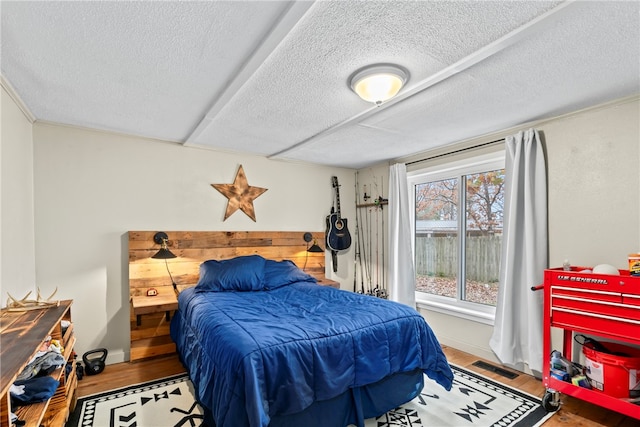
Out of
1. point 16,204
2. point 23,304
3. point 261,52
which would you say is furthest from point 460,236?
point 16,204

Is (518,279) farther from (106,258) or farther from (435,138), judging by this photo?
(106,258)

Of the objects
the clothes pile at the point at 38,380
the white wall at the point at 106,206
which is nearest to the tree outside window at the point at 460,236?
the white wall at the point at 106,206

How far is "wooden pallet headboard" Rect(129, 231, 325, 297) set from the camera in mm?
3217

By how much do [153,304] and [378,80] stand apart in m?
2.63

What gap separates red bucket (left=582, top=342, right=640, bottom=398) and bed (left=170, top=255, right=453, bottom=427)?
927 millimetres

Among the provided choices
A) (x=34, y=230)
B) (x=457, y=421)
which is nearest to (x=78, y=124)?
(x=34, y=230)

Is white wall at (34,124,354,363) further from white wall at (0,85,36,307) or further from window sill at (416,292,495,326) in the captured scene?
window sill at (416,292,495,326)

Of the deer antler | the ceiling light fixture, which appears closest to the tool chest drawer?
the ceiling light fixture

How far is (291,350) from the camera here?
179 centimetres

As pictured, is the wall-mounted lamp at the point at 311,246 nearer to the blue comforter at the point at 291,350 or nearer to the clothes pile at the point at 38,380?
the blue comforter at the point at 291,350

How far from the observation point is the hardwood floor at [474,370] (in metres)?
2.16

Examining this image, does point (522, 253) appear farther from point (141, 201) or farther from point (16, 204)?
point (16, 204)

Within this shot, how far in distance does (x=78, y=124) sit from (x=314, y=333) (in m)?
2.81

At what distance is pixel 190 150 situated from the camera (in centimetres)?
358
